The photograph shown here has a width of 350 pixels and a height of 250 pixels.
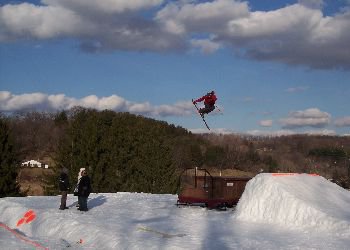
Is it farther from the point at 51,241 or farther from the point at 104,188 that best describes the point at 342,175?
the point at 51,241

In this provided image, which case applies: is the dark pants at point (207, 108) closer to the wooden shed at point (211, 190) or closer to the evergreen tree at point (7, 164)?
the wooden shed at point (211, 190)

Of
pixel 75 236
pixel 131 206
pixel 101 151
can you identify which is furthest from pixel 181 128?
pixel 75 236

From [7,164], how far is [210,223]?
23.2 m

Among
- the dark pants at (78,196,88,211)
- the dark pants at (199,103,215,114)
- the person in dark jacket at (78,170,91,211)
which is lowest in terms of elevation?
the dark pants at (78,196,88,211)

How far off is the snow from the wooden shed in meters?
0.43

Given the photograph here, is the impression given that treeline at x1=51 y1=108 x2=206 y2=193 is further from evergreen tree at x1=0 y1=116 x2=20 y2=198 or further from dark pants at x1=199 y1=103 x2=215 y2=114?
dark pants at x1=199 y1=103 x2=215 y2=114

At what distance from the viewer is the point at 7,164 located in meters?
36.4

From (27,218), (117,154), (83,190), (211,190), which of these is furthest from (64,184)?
(117,154)

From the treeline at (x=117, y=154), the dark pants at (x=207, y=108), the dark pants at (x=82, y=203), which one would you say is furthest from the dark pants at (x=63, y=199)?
the treeline at (x=117, y=154)

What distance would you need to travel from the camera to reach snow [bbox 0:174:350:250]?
14.4 meters

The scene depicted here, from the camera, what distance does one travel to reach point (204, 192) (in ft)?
69.5

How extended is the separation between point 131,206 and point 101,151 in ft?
72.6

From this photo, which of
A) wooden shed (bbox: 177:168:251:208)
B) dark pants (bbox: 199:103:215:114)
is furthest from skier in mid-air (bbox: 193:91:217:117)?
wooden shed (bbox: 177:168:251:208)

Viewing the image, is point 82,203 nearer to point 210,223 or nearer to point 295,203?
point 210,223
